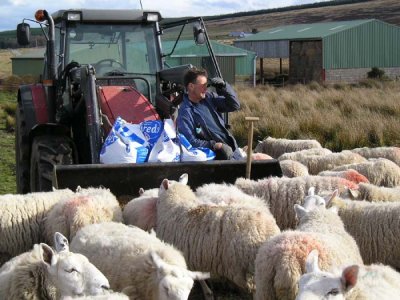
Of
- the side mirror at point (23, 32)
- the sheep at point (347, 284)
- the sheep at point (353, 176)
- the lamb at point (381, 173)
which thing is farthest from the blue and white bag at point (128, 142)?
the sheep at point (347, 284)

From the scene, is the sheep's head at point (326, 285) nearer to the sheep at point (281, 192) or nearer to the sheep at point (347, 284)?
the sheep at point (347, 284)

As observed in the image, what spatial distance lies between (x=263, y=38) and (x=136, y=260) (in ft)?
169

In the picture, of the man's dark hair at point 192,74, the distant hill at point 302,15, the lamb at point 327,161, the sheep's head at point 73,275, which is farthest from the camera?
the distant hill at point 302,15

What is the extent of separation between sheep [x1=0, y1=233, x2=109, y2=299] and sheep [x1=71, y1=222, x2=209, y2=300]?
1.26 feet

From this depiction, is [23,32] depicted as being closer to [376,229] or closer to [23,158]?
→ [23,158]

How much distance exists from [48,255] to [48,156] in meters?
2.80

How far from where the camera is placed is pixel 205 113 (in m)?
7.55

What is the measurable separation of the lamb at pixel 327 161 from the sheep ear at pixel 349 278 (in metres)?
5.81

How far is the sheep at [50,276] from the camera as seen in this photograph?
416 centimetres

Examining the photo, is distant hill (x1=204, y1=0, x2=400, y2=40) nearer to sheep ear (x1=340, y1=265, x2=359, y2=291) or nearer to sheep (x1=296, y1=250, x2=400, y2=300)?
sheep (x1=296, y1=250, x2=400, y2=300)

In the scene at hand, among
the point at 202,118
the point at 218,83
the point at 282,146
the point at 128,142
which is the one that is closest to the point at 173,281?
the point at 128,142

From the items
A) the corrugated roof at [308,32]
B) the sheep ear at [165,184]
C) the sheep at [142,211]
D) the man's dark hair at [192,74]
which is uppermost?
the corrugated roof at [308,32]

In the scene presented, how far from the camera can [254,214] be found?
5.34 metres

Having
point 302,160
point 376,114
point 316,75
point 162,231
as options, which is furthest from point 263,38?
point 162,231
